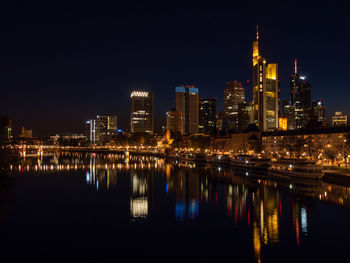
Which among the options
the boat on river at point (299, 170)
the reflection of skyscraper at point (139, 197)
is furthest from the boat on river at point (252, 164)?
the reflection of skyscraper at point (139, 197)

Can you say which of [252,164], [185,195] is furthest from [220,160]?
[185,195]

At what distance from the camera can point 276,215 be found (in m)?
32.6

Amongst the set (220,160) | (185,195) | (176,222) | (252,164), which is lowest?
(176,222)

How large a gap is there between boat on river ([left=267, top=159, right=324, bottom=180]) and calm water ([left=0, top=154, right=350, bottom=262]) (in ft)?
10.2

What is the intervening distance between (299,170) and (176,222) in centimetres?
3125

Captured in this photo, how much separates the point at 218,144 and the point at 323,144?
54929 mm

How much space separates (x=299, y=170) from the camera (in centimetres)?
5391

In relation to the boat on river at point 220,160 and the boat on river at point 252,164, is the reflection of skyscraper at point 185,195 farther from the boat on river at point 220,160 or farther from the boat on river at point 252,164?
the boat on river at point 220,160

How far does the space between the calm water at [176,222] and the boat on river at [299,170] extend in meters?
3.11

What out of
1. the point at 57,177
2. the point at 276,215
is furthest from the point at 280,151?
the point at 276,215

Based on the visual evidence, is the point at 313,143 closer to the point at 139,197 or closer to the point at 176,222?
the point at 139,197

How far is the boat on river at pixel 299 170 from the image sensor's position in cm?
5281

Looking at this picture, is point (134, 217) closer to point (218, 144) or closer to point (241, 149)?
point (241, 149)

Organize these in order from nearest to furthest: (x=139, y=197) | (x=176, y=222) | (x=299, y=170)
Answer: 1. (x=176, y=222)
2. (x=139, y=197)
3. (x=299, y=170)
